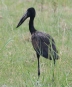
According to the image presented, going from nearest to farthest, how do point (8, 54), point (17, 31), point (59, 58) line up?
point (59, 58), point (8, 54), point (17, 31)

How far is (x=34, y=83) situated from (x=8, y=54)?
295 centimetres

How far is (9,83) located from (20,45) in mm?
2663

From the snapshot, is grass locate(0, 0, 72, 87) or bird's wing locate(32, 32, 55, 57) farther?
bird's wing locate(32, 32, 55, 57)

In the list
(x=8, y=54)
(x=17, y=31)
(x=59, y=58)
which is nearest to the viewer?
(x=59, y=58)

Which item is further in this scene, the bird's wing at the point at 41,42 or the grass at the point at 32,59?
the bird's wing at the point at 41,42

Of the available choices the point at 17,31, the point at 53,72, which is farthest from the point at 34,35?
the point at 53,72

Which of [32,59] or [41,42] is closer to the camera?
[41,42]

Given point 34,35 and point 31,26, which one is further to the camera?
point 31,26

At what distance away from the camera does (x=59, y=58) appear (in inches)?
302

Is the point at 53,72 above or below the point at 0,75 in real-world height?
above

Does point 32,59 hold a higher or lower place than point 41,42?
lower

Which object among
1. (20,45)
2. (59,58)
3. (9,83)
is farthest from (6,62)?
(20,45)

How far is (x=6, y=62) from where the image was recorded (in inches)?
338

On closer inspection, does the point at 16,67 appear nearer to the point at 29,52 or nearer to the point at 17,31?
the point at 29,52
